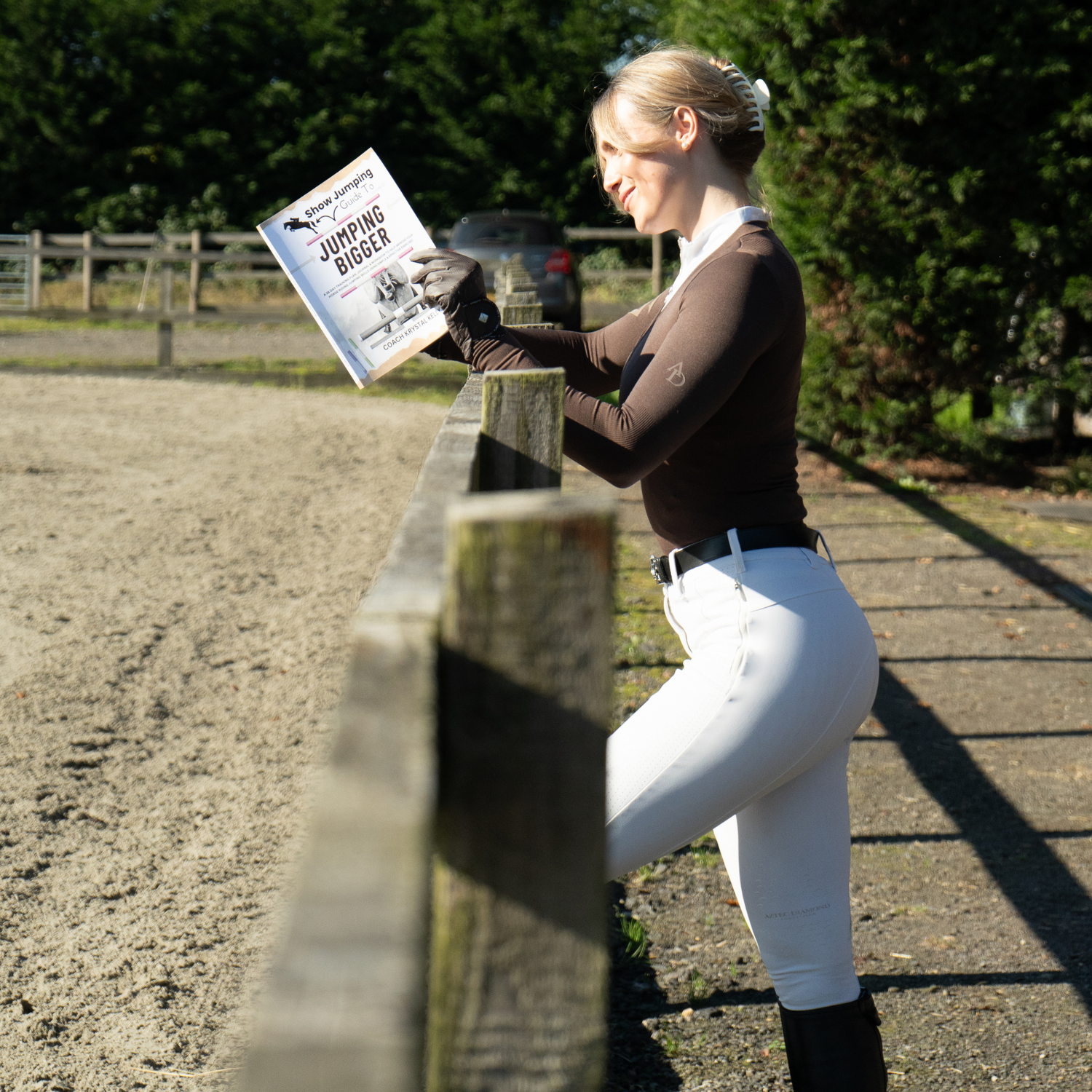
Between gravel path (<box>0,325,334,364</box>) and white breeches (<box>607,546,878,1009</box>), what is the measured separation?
13596 millimetres

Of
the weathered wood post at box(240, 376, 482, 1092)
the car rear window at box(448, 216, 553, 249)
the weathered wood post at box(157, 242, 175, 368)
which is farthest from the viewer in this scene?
the car rear window at box(448, 216, 553, 249)

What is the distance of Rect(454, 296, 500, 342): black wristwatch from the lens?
5.95ft

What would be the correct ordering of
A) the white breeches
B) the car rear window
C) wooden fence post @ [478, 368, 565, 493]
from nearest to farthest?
wooden fence post @ [478, 368, 565, 493] < the white breeches < the car rear window

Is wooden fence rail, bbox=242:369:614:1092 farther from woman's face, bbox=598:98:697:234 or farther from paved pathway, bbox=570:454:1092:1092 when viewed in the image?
paved pathway, bbox=570:454:1092:1092

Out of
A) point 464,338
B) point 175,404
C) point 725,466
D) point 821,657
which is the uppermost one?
point 464,338

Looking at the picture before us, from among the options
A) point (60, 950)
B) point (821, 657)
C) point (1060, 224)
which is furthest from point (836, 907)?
point (1060, 224)

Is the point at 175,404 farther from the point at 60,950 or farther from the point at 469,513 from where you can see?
the point at 469,513

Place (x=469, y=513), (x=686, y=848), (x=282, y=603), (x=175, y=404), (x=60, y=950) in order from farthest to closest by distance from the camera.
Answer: (x=175, y=404) < (x=282, y=603) < (x=686, y=848) < (x=60, y=950) < (x=469, y=513)

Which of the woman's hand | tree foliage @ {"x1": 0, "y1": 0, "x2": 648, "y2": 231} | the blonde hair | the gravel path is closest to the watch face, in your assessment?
the woman's hand

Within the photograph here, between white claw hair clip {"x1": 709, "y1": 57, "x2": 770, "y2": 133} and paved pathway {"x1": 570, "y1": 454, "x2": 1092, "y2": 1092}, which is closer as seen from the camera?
white claw hair clip {"x1": 709, "y1": 57, "x2": 770, "y2": 133}

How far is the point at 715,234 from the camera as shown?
1829mm

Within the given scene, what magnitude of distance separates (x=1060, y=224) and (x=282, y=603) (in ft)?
17.4

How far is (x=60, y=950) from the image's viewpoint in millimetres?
2662

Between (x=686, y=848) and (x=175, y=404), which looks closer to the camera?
(x=686, y=848)
